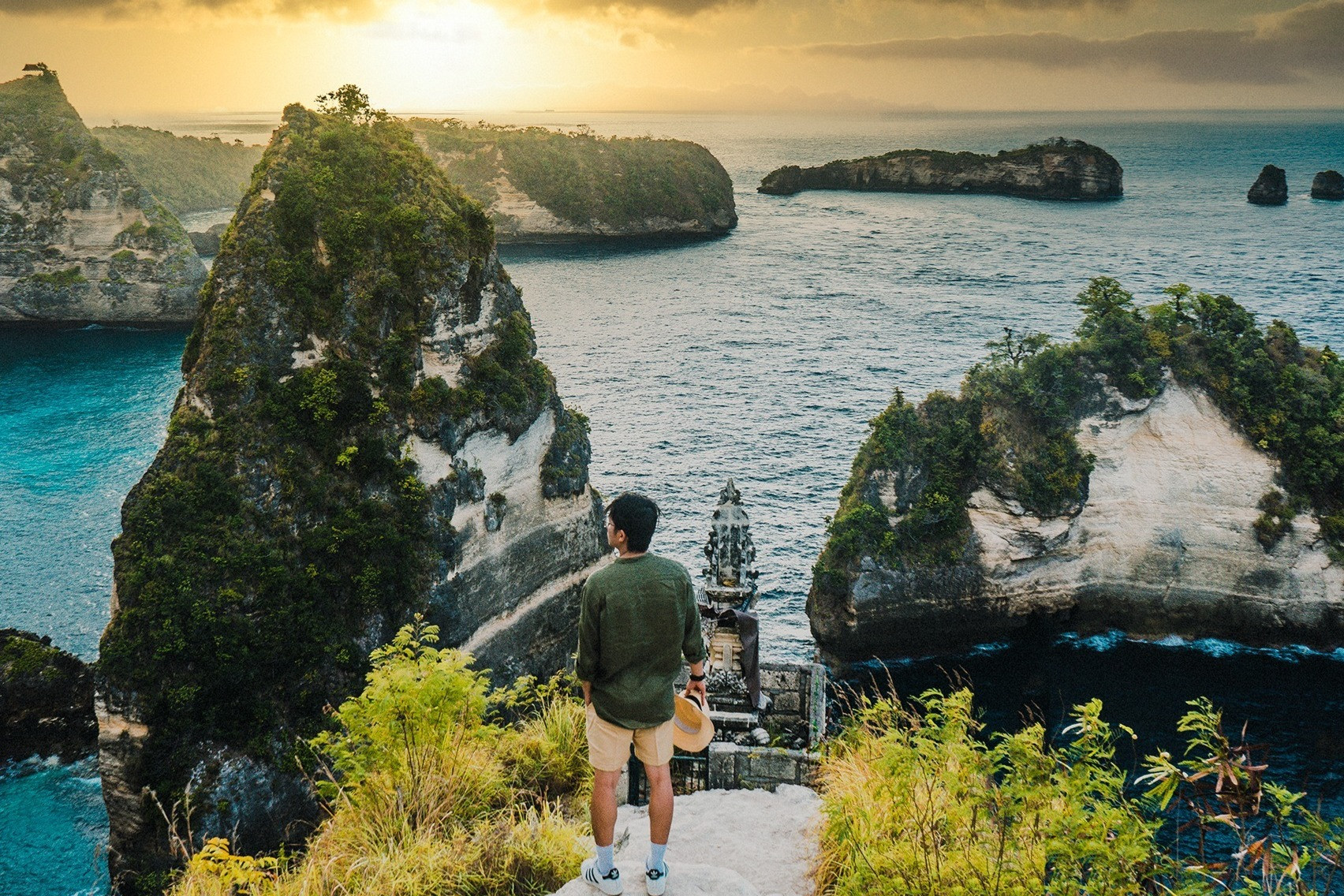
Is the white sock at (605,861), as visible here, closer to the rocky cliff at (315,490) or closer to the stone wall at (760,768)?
the stone wall at (760,768)

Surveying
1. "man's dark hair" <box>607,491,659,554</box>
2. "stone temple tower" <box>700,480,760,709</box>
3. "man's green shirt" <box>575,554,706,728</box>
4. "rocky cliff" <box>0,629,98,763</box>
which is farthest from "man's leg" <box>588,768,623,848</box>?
"rocky cliff" <box>0,629,98,763</box>

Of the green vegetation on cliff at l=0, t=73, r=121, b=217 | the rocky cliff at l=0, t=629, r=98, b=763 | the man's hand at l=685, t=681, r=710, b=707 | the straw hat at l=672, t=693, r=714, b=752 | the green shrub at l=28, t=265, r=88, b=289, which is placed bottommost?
the rocky cliff at l=0, t=629, r=98, b=763

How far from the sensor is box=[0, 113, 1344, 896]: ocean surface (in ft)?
101

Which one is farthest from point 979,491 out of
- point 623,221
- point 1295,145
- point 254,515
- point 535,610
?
point 1295,145

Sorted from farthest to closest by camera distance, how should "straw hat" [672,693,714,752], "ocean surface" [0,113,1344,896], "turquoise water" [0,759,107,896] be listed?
"ocean surface" [0,113,1344,896], "turquoise water" [0,759,107,896], "straw hat" [672,693,714,752]

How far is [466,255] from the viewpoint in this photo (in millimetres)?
26469

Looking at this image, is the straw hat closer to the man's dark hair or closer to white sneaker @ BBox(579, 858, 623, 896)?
white sneaker @ BBox(579, 858, 623, 896)

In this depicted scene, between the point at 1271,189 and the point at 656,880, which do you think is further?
the point at 1271,189

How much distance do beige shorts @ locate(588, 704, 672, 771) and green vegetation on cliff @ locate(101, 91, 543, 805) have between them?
1689 cm

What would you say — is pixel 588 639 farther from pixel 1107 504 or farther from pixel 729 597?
pixel 1107 504

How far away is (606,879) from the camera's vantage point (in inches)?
307

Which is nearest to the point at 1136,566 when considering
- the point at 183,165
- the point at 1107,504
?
the point at 1107,504

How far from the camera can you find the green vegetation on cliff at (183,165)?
125 m

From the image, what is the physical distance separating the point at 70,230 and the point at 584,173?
54.7 metres
